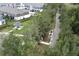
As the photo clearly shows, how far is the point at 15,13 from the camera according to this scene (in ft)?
7.06

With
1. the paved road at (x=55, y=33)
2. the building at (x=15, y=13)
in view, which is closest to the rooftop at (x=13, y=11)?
the building at (x=15, y=13)

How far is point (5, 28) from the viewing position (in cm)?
214

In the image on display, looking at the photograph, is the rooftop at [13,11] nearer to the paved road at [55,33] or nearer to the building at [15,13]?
the building at [15,13]

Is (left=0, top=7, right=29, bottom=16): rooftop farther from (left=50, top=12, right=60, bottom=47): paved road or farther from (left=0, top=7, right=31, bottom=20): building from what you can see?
(left=50, top=12, right=60, bottom=47): paved road

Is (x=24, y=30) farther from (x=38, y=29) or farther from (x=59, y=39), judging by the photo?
(x=59, y=39)

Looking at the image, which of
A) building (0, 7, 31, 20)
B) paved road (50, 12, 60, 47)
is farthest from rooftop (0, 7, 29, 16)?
paved road (50, 12, 60, 47)

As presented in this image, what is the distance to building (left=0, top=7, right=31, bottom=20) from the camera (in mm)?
2146

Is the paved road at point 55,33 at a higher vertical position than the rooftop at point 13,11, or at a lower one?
lower

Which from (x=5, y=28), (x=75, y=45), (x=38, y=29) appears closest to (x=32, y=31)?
(x=38, y=29)

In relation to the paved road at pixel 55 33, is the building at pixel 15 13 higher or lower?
higher

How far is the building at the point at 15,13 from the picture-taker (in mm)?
2146

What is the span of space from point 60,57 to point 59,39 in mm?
155

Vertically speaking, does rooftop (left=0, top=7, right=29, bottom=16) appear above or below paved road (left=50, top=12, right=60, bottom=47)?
above

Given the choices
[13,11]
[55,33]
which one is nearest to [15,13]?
[13,11]
